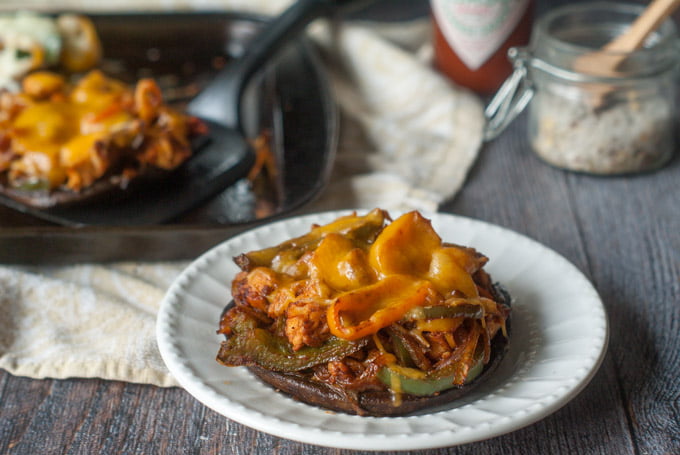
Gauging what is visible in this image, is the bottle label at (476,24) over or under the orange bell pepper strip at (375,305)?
under

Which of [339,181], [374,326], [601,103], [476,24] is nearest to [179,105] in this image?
[339,181]

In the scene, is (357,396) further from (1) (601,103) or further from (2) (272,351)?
(1) (601,103)

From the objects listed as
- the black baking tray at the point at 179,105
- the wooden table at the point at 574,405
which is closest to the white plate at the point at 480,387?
the wooden table at the point at 574,405

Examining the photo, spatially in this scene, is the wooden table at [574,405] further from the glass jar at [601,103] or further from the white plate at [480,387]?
the glass jar at [601,103]

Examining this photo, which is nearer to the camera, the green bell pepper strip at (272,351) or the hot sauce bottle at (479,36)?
the green bell pepper strip at (272,351)

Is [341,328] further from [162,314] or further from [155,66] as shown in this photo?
[155,66]

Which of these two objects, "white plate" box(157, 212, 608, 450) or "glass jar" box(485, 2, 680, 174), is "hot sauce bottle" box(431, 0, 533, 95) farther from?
"white plate" box(157, 212, 608, 450)
